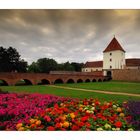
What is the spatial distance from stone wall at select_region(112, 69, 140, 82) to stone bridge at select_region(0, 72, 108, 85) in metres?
1.49

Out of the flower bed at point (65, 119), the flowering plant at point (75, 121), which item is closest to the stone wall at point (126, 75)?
the flower bed at point (65, 119)

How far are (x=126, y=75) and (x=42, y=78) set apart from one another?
6.64m

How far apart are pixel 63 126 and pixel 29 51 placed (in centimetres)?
427

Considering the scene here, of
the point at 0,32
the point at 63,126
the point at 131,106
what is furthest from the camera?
the point at 0,32

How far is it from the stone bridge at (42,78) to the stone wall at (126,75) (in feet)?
4.88

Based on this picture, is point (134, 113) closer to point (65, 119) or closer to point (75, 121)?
point (75, 121)

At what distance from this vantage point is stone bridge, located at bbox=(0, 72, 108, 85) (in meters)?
15.5

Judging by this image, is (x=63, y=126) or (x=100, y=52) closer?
(x=63, y=126)

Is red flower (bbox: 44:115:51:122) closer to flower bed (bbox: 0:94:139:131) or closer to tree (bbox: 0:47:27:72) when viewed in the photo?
flower bed (bbox: 0:94:139:131)

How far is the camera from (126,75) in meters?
18.1

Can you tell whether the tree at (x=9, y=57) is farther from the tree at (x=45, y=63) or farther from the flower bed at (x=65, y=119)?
the flower bed at (x=65, y=119)
